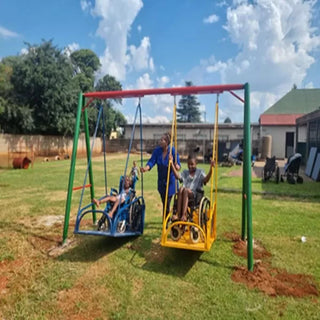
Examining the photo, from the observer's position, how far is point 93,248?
4.46 m

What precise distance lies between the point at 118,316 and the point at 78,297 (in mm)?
585

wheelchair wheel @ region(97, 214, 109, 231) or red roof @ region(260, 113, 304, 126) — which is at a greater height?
red roof @ region(260, 113, 304, 126)

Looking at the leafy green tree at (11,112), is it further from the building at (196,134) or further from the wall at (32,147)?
the building at (196,134)

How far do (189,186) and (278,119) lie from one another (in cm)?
2501

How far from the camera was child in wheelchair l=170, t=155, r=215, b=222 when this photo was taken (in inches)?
155

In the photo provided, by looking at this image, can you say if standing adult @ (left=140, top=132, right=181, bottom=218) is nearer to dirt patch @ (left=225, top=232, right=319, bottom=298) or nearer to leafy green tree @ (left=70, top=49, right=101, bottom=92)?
dirt patch @ (left=225, top=232, right=319, bottom=298)

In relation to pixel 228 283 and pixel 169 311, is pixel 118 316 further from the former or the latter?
pixel 228 283

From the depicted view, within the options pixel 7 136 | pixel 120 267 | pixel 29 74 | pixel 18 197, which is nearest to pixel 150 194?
pixel 18 197

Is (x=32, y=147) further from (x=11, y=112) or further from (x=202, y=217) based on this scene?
(x=202, y=217)

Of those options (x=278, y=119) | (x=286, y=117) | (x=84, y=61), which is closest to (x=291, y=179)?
(x=278, y=119)

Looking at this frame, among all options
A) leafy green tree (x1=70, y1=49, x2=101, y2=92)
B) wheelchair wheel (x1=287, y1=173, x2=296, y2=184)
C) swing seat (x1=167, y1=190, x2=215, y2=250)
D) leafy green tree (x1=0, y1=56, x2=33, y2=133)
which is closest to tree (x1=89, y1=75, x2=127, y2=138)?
leafy green tree (x1=70, y1=49, x2=101, y2=92)

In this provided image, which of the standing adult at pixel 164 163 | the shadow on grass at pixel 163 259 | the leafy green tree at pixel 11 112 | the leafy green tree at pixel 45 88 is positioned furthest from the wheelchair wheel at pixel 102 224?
the leafy green tree at pixel 45 88

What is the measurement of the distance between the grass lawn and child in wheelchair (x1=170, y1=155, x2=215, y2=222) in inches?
27.1

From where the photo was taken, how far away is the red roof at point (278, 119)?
84.6 ft
